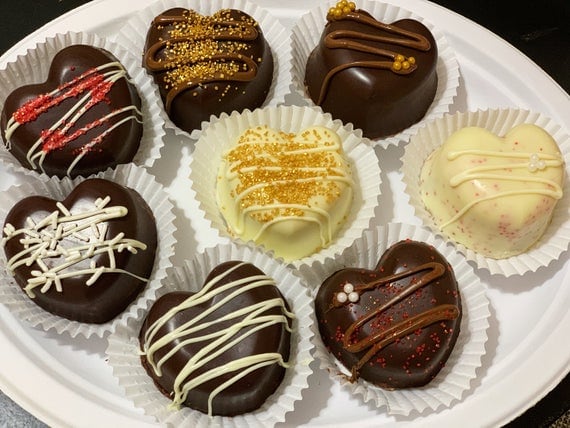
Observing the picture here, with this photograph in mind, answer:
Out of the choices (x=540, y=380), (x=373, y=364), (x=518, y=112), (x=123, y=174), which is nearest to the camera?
(x=373, y=364)

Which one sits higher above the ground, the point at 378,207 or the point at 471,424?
the point at 378,207

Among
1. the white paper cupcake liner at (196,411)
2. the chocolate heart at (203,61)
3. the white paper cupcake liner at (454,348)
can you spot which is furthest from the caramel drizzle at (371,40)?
the white paper cupcake liner at (196,411)

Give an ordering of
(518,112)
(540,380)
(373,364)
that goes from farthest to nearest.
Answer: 1. (518,112)
2. (540,380)
3. (373,364)

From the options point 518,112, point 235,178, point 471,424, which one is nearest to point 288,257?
point 235,178

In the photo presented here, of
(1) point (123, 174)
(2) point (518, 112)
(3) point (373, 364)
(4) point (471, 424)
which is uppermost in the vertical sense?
(1) point (123, 174)

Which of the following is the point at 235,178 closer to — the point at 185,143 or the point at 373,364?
the point at 185,143

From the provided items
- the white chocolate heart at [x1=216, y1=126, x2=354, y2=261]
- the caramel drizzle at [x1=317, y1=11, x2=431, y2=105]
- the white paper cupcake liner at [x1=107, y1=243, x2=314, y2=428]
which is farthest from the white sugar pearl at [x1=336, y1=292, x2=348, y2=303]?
the caramel drizzle at [x1=317, y1=11, x2=431, y2=105]

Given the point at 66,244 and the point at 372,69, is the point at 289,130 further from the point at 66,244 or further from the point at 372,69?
the point at 66,244

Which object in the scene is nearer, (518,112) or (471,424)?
(471,424)
